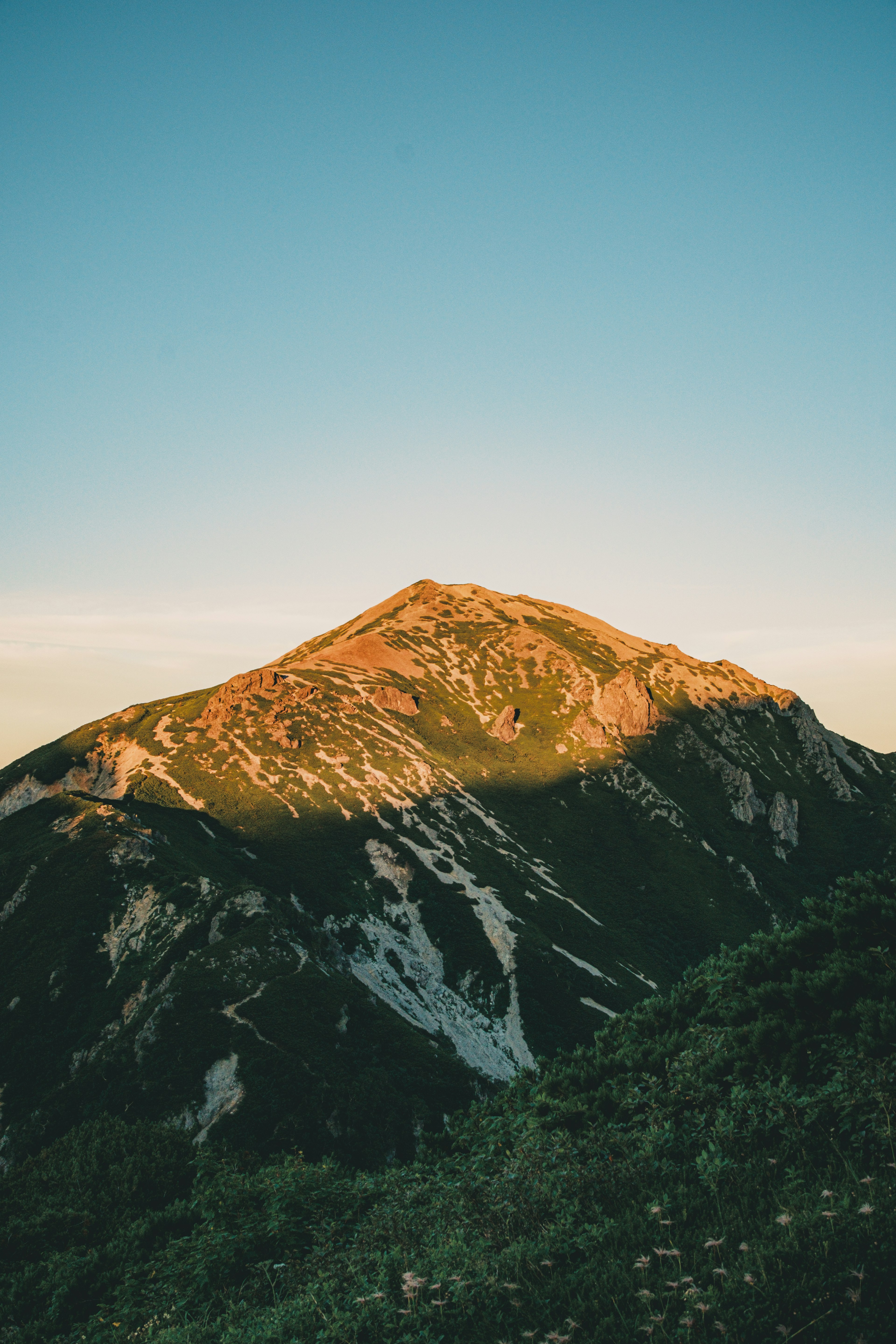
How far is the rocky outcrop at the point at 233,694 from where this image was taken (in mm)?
132000

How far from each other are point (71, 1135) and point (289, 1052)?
33.9 meters

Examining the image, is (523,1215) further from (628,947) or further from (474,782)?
(474,782)

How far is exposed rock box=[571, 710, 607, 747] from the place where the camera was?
16550 centimetres

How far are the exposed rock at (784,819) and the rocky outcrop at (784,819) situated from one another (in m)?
0.05

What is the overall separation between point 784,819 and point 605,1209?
16886cm

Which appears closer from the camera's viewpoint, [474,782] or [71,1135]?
[71,1135]

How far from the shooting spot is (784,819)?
6358 inches

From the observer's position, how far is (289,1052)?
5241cm

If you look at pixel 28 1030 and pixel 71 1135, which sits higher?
pixel 71 1135

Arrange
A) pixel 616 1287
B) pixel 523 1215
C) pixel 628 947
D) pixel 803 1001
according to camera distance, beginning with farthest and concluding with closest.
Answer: pixel 628 947
pixel 803 1001
pixel 523 1215
pixel 616 1287

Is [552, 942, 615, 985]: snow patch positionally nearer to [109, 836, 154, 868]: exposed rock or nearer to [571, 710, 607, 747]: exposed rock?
[109, 836, 154, 868]: exposed rock

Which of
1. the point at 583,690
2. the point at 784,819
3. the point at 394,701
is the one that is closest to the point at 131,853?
the point at 394,701

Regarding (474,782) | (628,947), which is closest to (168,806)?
(474,782)

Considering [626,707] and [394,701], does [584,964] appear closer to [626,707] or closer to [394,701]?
[394,701]
